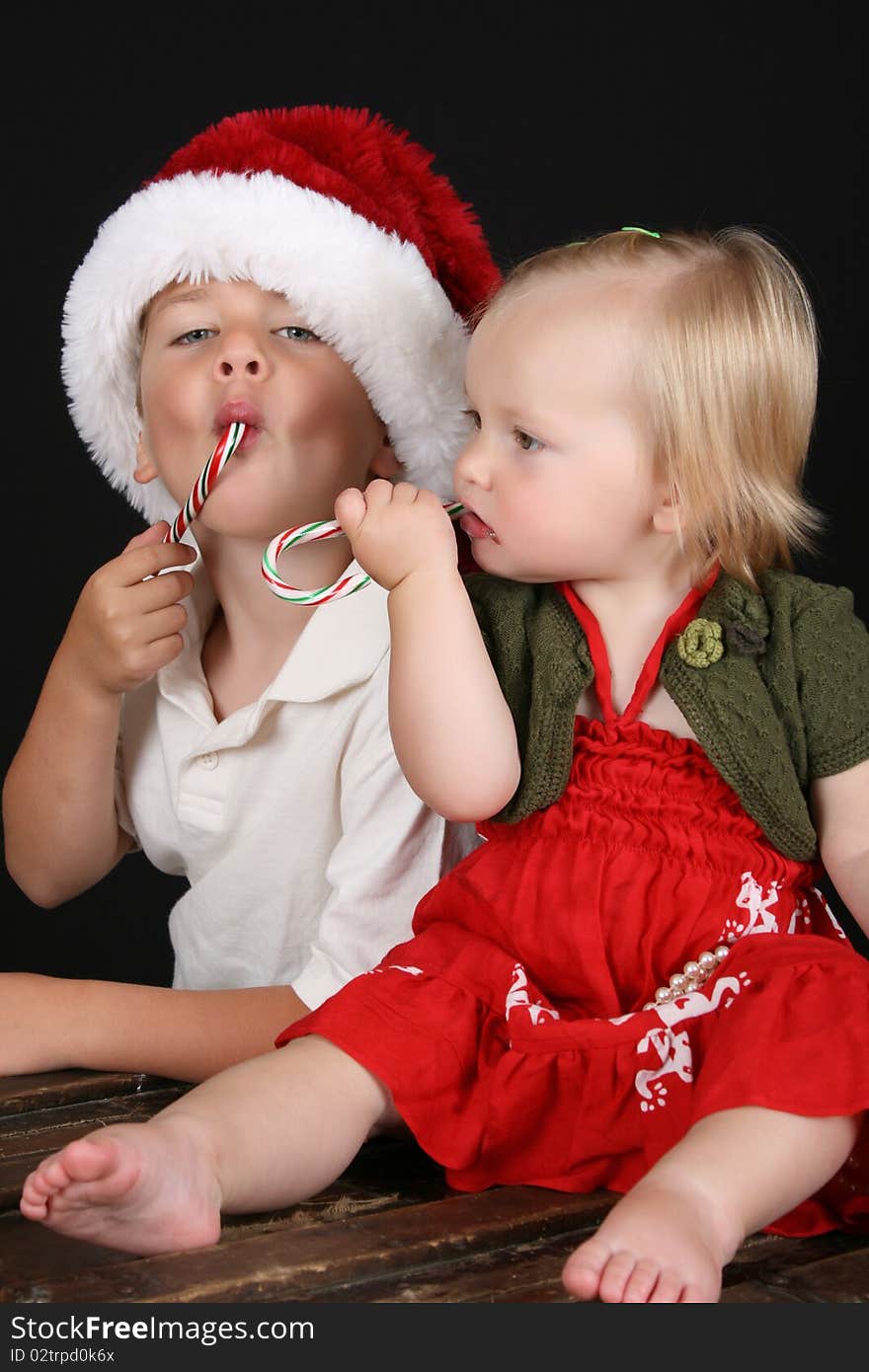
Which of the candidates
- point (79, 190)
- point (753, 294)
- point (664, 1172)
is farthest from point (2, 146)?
point (664, 1172)

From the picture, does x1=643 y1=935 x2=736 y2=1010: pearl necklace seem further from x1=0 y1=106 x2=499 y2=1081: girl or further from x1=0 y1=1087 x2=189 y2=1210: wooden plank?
x1=0 y1=1087 x2=189 y2=1210: wooden plank

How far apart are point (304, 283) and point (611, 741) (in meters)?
0.59

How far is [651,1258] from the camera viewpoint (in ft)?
4.02

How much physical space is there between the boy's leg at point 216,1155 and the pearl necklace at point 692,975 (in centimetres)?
24

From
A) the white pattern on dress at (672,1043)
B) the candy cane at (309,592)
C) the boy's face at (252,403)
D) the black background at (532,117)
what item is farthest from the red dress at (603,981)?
the black background at (532,117)

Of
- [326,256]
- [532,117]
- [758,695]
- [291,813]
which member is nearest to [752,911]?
[758,695]

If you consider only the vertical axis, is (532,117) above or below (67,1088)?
above

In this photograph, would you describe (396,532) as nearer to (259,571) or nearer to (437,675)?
(437,675)

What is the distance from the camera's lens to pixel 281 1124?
1412 millimetres

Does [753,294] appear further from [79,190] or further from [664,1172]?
[79,190]

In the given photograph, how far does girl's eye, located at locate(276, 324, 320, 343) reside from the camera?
6.32ft

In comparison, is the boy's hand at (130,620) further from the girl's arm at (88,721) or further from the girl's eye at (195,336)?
the girl's eye at (195,336)

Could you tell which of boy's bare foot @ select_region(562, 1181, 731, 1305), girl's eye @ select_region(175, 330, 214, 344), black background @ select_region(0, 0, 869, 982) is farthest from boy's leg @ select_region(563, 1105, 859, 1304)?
black background @ select_region(0, 0, 869, 982)

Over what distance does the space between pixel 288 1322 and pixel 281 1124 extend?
8.1 inches
